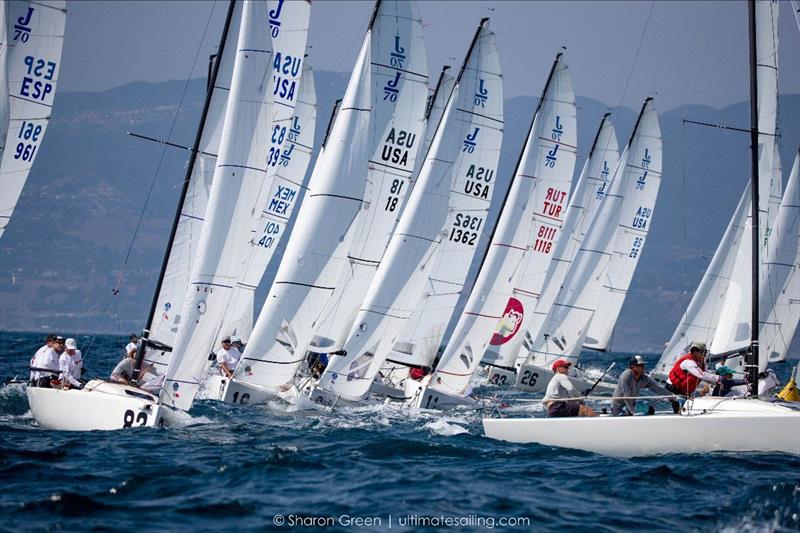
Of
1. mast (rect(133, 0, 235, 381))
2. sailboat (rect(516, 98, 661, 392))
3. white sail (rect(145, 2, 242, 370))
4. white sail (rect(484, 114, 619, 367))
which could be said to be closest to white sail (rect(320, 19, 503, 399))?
white sail (rect(145, 2, 242, 370))

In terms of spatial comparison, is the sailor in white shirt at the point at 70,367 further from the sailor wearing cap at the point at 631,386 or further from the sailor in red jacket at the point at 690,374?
the sailor in red jacket at the point at 690,374

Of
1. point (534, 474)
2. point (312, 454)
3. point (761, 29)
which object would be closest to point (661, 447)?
point (534, 474)

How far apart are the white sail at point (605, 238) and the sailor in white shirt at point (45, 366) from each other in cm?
1669

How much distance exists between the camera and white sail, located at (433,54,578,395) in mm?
23484

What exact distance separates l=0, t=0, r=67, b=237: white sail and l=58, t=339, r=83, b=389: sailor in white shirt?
9.06 feet

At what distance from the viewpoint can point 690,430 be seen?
15781mm

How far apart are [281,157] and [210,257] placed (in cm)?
1178

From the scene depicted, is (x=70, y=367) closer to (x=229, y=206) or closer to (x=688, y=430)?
(x=229, y=206)

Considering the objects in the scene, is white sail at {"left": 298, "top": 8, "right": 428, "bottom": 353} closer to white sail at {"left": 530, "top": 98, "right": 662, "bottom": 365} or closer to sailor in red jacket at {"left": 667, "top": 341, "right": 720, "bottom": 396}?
sailor in red jacket at {"left": 667, "top": 341, "right": 720, "bottom": 396}

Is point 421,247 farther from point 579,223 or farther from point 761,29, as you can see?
point 579,223

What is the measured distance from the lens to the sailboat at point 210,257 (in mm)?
16016

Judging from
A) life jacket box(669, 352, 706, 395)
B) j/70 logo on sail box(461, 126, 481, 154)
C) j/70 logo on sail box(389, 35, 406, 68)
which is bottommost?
life jacket box(669, 352, 706, 395)

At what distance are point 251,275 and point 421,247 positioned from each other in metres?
5.78

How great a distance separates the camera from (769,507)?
40.7ft
